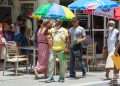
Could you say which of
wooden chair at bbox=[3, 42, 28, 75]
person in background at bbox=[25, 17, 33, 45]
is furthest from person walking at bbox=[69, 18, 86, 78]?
person in background at bbox=[25, 17, 33, 45]

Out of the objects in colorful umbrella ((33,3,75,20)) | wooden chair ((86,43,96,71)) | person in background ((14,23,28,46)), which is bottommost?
wooden chair ((86,43,96,71))

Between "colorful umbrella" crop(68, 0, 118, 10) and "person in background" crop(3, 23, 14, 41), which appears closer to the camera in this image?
"colorful umbrella" crop(68, 0, 118, 10)

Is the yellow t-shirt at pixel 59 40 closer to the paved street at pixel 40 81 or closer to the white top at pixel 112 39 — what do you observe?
the paved street at pixel 40 81

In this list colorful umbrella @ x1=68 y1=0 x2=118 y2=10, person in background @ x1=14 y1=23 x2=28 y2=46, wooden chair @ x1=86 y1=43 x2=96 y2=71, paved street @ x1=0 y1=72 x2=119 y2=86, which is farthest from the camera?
person in background @ x1=14 y1=23 x2=28 y2=46

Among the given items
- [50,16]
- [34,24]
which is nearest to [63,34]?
[50,16]

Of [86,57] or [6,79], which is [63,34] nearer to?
[6,79]

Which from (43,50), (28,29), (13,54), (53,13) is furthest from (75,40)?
(28,29)

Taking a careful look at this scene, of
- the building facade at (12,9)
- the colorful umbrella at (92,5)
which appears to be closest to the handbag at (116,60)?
the colorful umbrella at (92,5)

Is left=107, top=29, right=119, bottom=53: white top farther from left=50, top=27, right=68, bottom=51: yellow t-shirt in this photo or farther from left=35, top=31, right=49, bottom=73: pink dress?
left=35, top=31, right=49, bottom=73: pink dress

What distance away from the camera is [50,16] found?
1564 cm

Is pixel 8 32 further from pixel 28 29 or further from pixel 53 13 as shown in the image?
pixel 53 13

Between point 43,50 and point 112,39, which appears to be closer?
point 112,39

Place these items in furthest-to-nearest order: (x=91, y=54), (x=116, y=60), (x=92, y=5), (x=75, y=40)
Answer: (x=91, y=54) < (x=92, y=5) < (x=75, y=40) < (x=116, y=60)

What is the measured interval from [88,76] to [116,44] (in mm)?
1756
